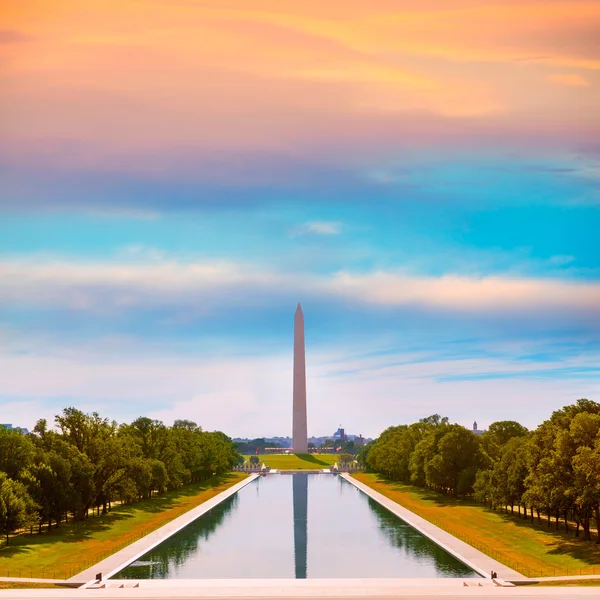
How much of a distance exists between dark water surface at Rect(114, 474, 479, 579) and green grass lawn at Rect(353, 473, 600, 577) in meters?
3.82

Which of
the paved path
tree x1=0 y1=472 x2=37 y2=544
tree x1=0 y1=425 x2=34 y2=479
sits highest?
Result: tree x1=0 y1=425 x2=34 y2=479

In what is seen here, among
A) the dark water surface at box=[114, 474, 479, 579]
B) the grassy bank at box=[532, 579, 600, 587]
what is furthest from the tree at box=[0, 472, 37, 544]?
the grassy bank at box=[532, 579, 600, 587]

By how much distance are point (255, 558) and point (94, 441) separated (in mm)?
31043

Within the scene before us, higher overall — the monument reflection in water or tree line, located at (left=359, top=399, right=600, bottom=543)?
tree line, located at (left=359, top=399, right=600, bottom=543)

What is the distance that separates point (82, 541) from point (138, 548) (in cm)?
751

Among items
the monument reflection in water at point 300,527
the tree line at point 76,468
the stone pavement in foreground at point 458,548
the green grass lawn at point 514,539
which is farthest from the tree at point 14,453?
the green grass lawn at point 514,539

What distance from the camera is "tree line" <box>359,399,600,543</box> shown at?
66438 millimetres

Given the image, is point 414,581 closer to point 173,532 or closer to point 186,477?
point 173,532

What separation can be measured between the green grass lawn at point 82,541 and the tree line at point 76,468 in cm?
166

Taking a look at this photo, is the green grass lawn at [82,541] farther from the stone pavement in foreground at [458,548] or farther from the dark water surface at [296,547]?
the stone pavement in foreground at [458,548]

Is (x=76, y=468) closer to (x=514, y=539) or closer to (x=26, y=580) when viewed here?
(x=26, y=580)

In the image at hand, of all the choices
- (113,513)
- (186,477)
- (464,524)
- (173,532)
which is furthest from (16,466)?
(186,477)

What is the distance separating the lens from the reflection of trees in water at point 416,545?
59125mm

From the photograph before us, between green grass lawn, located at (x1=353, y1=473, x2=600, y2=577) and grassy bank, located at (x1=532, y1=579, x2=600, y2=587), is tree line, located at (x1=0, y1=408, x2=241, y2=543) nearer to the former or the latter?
green grass lawn, located at (x1=353, y1=473, x2=600, y2=577)
